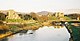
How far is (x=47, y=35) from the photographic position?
6754mm

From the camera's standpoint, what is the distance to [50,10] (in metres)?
6.41

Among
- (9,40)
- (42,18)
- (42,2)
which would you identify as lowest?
(9,40)

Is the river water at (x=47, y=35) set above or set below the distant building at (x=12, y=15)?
below

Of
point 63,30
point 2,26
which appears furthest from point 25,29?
point 63,30

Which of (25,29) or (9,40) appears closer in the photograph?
(9,40)

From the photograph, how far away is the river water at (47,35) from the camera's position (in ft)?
20.8

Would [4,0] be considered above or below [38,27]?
above

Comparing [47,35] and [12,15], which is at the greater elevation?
[12,15]

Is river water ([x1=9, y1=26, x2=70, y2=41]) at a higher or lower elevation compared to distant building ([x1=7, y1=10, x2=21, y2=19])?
lower

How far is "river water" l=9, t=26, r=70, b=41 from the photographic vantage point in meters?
6.35

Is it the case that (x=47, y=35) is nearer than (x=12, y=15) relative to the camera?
No

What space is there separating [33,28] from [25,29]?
0.87ft

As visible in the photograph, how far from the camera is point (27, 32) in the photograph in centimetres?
680

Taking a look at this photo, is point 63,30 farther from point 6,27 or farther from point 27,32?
point 6,27
